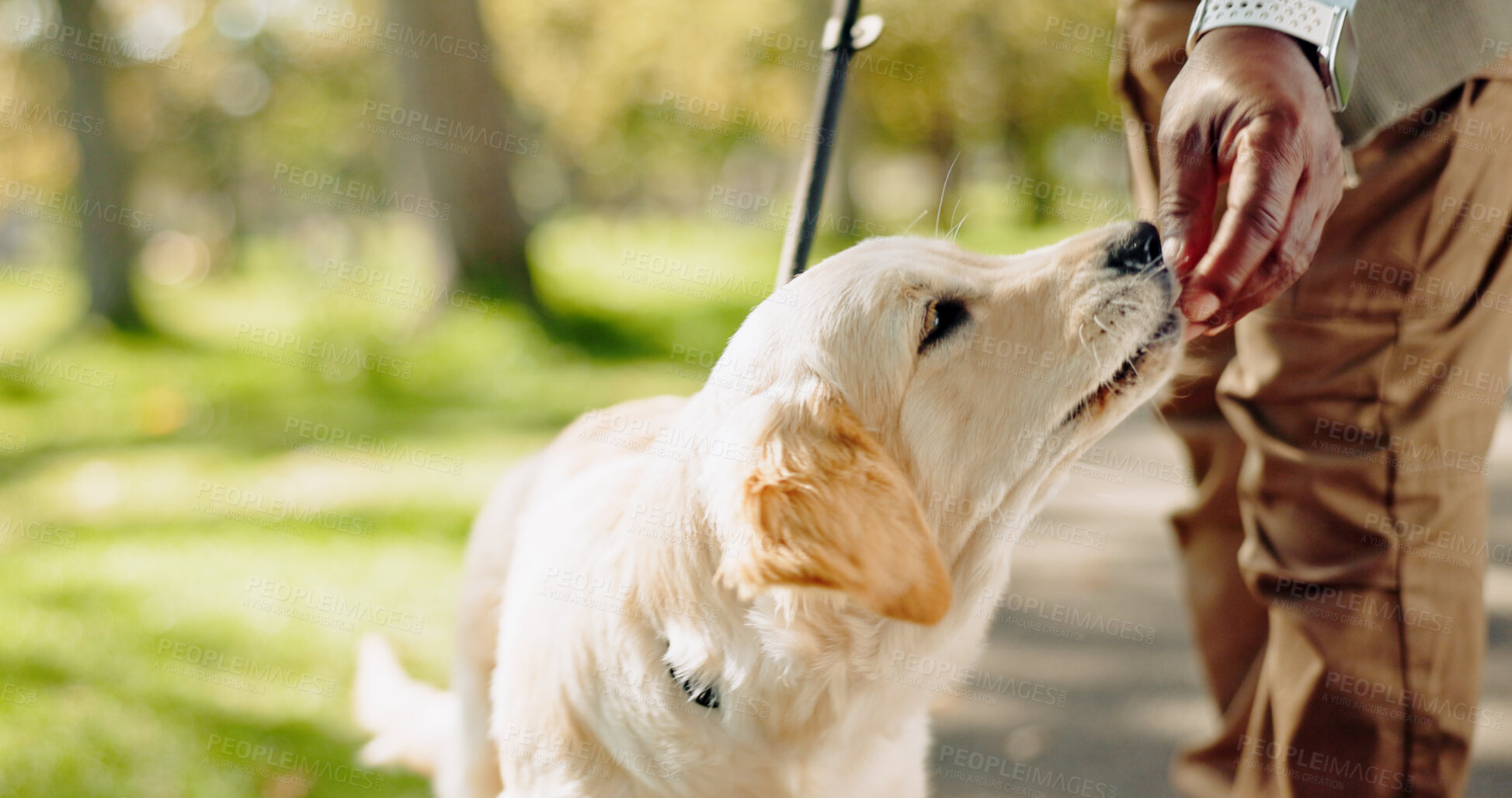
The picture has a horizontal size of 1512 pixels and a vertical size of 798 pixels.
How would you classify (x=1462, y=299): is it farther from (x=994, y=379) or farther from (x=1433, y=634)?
(x=994, y=379)

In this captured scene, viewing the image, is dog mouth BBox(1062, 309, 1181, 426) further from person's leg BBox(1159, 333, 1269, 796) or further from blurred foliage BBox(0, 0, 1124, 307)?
blurred foliage BBox(0, 0, 1124, 307)

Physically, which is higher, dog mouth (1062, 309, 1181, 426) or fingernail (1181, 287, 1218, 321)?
fingernail (1181, 287, 1218, 321)

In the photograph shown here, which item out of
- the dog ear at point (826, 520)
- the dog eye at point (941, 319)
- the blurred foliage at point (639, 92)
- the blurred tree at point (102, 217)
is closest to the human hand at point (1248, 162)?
the dog eye at point (941, 319)

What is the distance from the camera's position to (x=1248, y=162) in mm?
1578

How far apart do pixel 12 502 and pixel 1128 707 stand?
586 cm

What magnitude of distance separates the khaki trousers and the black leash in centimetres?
61

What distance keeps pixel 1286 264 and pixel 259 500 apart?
16.4 feet

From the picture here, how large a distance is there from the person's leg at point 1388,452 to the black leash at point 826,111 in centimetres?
98

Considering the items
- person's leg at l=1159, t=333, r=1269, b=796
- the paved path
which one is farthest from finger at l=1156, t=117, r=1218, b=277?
the paved path

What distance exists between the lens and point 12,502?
5566 millimetres

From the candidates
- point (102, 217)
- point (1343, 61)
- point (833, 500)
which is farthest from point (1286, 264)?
point (102, 217)

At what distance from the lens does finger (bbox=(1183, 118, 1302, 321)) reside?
5.13 ft

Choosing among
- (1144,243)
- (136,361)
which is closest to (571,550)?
(1144,243)

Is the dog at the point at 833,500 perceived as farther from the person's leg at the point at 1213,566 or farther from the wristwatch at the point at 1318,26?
the person's leg at the point at 1213,566
